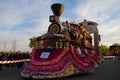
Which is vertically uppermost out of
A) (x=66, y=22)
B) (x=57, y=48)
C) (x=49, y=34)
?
(x=66, y=22)

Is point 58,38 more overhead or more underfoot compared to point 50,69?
more overhead

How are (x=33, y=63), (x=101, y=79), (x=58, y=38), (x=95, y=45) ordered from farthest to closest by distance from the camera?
(x=95, y=45)
(x=58, y=38)
(x=33, y=63)
(x=101, y=79)

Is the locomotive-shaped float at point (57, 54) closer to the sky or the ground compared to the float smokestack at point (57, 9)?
closer to the ground

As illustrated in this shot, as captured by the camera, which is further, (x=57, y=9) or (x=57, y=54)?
(x=57, y=9)

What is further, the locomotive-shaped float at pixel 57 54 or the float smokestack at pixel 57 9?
the float smokestack at pixel 57 9

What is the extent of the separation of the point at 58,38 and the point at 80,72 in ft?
9.77

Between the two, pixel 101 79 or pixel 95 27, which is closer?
pixel 101 79

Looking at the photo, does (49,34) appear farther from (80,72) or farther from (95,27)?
(95,27)

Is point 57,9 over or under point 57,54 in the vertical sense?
over

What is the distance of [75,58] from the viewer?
16.7 m

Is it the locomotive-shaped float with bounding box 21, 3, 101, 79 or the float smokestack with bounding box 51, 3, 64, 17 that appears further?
the float smokestack with bounding box 51, 3, 64, 17

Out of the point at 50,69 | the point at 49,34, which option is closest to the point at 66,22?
the point at 49,34

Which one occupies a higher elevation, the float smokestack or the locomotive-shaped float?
the float smokestack

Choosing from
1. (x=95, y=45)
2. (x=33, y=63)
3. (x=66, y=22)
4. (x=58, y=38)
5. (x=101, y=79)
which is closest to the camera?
(x=101, y=79)
